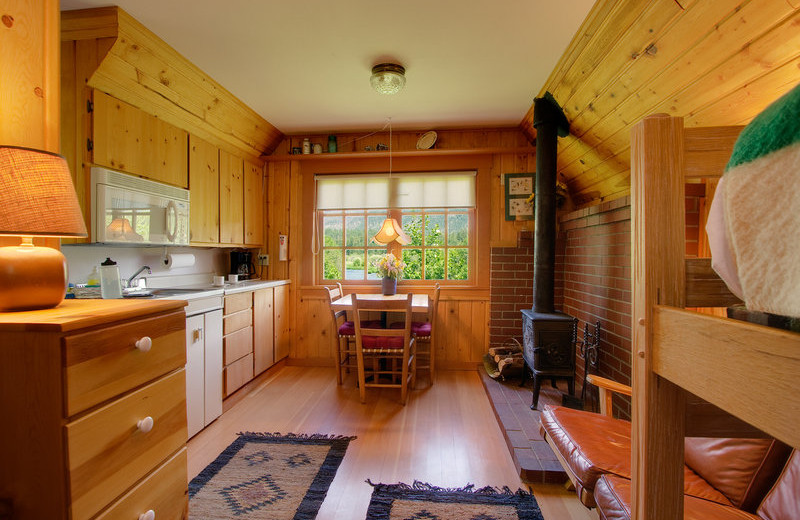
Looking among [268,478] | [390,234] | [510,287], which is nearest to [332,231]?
[390,234]

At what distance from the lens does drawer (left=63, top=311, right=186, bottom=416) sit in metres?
0.73

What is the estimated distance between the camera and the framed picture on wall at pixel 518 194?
3.43m

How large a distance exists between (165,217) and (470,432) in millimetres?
2575

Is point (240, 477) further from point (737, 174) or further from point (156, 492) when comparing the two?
point (737, 174)

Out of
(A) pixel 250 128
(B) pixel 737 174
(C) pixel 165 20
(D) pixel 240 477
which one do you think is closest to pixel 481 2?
(C) pixel 165 20

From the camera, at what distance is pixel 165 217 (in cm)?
238

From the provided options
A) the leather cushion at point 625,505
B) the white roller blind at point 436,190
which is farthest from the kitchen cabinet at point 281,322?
the leather cushion at point 625,505

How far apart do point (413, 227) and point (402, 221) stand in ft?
0.45

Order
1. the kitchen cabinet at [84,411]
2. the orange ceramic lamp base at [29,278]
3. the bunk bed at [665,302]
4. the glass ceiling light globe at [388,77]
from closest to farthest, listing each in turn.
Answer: the bunk bed at [665,302] < the kitchen cabinet at [84,411] < the orange ceramic lamp base at [29,278] < the glass ceiling light globe at [388,77]

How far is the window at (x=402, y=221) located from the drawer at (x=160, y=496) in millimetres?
2778

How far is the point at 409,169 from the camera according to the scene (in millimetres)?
3613

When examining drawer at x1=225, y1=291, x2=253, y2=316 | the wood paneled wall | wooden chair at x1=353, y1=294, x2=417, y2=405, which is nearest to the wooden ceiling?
the wood paneled wall

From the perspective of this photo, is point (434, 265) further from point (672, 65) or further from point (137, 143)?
point (137, 143)

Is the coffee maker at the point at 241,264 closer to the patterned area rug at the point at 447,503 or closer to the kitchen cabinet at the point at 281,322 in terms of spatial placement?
the kitchen cabinet at the point at 281,322
